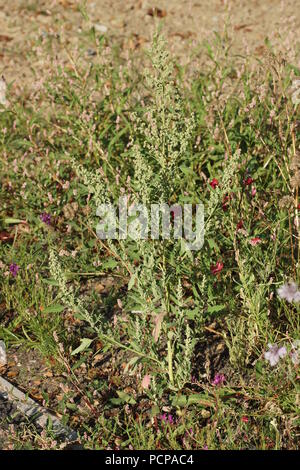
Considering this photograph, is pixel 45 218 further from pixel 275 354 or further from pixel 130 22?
pixel 130 22

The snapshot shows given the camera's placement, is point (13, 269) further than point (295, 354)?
Yes

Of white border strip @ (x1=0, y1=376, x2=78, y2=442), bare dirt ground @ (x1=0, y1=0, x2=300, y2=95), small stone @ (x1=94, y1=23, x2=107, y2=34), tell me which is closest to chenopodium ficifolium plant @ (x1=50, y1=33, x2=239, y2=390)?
white border strip @ (x1=0, y1=376, x2=78, y2=442)

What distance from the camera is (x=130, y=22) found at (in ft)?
20.6

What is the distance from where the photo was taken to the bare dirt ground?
18.8ft

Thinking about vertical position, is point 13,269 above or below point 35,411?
above

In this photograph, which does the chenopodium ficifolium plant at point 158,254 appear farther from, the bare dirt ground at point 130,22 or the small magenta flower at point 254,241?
the bare dirt ground at point 130,22

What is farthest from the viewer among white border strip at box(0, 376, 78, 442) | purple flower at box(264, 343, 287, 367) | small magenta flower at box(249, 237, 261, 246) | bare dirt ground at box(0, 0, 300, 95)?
bare dirt ground at box(0, 0, 300, 95)

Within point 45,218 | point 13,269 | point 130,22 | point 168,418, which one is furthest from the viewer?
point 130,22

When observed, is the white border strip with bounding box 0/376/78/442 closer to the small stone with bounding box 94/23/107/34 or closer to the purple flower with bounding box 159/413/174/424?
the purple flower with bounding box 159/413/174/424

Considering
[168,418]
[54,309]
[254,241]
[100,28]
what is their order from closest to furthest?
[168,418] < [254,241] < [54,309] < [100,28]

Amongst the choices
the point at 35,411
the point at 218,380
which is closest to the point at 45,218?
the point at 35,411

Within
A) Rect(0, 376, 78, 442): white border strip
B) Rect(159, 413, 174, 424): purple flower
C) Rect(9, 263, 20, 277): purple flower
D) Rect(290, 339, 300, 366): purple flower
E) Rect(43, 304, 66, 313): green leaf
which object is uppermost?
Rect(9, 263, 20, 277): purple flower

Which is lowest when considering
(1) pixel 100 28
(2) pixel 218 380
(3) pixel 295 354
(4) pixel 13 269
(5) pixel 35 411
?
(5) pixel 35 411
